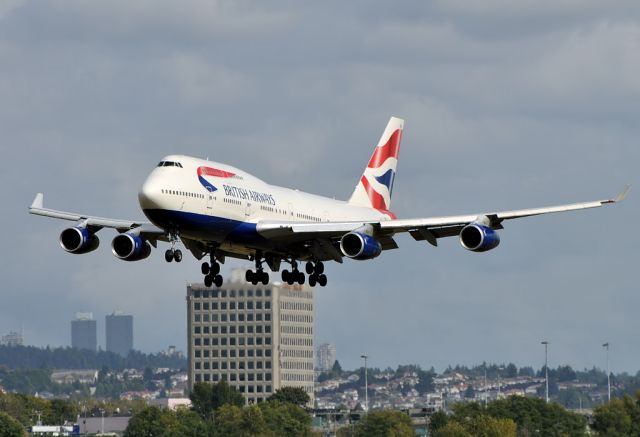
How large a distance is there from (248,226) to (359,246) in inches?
268

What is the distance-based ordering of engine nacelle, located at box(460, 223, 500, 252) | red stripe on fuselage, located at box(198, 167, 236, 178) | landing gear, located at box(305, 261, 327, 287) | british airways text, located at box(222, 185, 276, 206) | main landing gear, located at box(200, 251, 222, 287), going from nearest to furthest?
red stripe on fuselage, located at box(198, 167, 236, 178), british airways text, located at box(222, 185, 276, 206), engine nacelle, located at box(460, 223, 500, 252), main landing gear, located at box(200, 251, 222, 287), landing gear, located at box(305, 261, 327, 287)

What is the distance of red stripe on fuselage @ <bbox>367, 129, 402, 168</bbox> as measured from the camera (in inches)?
4680

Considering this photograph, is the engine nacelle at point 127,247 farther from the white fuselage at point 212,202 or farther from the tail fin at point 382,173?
the tail fin at point 382,173

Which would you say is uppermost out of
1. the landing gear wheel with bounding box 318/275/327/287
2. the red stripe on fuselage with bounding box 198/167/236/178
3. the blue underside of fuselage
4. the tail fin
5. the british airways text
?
the tail fin

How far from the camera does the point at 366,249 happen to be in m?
93.3

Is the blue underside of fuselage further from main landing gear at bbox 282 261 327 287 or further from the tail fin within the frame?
the tail fin

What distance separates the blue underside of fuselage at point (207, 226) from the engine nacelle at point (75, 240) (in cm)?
963

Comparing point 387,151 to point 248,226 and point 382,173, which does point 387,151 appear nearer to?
point 382,173

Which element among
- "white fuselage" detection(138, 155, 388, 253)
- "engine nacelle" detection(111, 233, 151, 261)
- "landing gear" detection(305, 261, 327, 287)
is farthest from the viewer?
"landing gear" detection(305, 261, 327, 287)

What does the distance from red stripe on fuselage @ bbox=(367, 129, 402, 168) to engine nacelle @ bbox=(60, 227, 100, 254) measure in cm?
2779

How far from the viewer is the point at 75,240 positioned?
97.4m

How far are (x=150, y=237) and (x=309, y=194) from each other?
1113 cm

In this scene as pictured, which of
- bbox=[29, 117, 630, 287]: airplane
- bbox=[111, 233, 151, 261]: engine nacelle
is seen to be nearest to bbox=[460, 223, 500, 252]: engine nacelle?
bbox=[29, 117, 630, 287]: airplane

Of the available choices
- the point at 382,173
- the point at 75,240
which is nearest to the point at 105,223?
the point at 75,240
